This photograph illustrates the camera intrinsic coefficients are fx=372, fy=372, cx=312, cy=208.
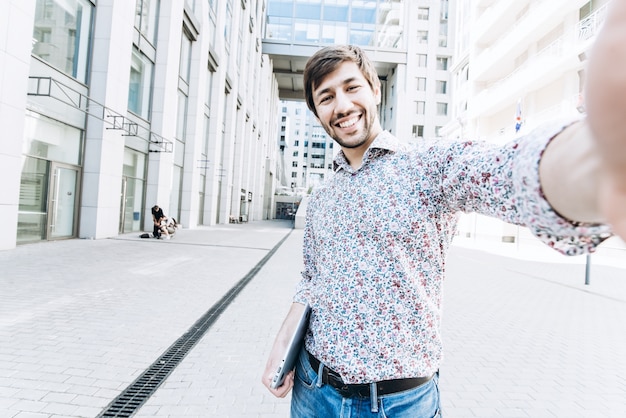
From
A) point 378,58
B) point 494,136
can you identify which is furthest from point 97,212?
point 378,58

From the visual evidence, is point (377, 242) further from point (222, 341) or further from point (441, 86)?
point (441, 86)

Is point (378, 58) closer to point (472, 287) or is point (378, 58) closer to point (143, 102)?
point (143, 102)

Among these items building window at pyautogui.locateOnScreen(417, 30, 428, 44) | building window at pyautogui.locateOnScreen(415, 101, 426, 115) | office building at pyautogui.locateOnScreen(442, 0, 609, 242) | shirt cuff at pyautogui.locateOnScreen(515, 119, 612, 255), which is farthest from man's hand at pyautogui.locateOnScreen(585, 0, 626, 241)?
building window at pyautogui.locateOnScreen(417, 30, 428, 44)

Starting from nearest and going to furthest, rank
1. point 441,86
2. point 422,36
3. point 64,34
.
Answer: point 64,34 < point 422,36 < point 441,86

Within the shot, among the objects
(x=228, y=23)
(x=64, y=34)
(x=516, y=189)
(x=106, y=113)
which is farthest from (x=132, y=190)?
(x=228, y=23)

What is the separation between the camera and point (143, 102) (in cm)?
1548

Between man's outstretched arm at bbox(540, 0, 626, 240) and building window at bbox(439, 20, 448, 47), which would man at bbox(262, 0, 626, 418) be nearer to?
man's outstretched arm at bbox(540, 0, 626, 240)

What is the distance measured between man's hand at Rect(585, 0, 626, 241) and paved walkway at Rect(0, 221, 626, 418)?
276 cm

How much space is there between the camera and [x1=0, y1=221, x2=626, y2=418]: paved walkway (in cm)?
279

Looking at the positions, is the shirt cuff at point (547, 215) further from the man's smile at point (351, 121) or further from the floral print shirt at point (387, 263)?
the man's smile at point (351, 121)

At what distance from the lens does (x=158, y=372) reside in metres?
3.12

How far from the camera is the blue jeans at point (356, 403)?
1.15 meters

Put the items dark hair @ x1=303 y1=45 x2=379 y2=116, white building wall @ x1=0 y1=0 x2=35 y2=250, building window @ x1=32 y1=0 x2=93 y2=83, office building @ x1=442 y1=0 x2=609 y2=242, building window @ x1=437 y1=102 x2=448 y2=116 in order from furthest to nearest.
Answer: building window @ x1=437 y1=102 x2=448 y2=116 → office building @ x1=442 y1=0 x2=609 y2=242 → building window @ x1=32 y1=0 x2=93 y2=83 → white building wall @ x1=0 y1=0 x2=35 y2=250 → dark hair @ x1=303 y1=45 x2=379 y2=116

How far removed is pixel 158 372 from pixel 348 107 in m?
2.86
